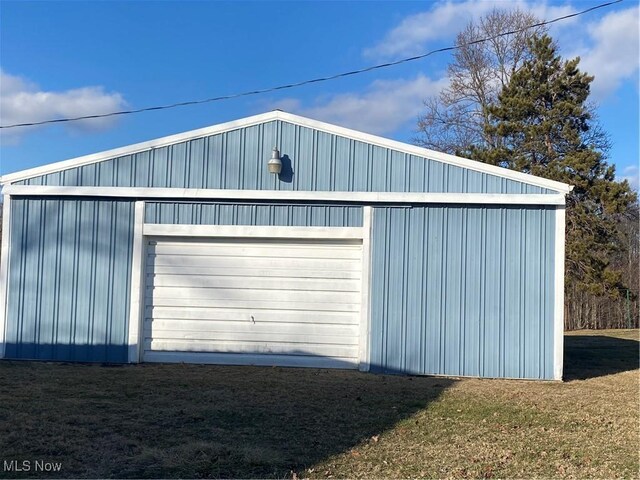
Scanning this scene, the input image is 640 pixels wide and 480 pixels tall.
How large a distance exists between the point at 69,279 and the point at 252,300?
9.00ft

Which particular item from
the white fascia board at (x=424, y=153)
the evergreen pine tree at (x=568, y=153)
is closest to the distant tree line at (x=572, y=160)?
the evergreen pine tree at (x=568, y=153)

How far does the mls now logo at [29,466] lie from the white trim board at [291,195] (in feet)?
16.8

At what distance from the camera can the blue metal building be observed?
8.51 metres

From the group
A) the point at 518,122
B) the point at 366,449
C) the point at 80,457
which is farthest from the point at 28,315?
the point at 518,122

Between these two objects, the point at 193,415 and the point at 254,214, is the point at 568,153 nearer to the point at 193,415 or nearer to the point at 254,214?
the point at 254,214

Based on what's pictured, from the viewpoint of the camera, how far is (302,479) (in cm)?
403

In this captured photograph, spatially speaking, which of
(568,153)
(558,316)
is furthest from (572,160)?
(558,316)

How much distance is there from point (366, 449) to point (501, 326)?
4343 mm

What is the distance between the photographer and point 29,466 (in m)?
4.10

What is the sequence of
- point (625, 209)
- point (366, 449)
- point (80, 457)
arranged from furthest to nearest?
point (625, 209), point (366, 449), point (80, 457)

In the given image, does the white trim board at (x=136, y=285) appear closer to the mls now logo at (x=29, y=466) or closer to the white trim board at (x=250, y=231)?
the white trim board at (x=250, y=231)

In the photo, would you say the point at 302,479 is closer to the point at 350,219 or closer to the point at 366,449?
the point at 366,449

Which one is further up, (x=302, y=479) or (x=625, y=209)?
(x=625, y=209)

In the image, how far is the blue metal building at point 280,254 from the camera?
→ 851 cm
